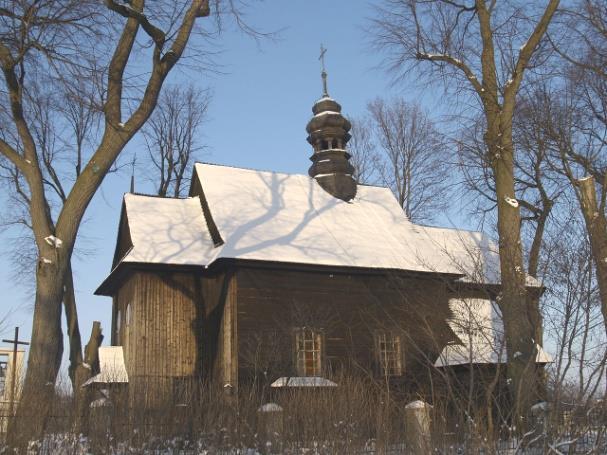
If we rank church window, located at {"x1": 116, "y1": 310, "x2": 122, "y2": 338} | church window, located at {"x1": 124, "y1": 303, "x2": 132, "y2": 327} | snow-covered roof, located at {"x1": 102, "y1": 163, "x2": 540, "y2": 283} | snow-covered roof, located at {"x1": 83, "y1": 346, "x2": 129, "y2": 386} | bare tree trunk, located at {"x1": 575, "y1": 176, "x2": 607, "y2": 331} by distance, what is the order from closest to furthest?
bare tree trunk, located at {"x1": 575, "y1": 176, "x2": 607, "y2": 331} < snow-covered roof, located at {"x1": 83, "y1": 346, "x2": 129, "y2": 386} < snow-covered roof, located at {"x1": 102, "y1": 163, "x2": 540, "y2": 283} < church window, located at {"x1": 124, "y1": 303, "x2": 132, "y2": 327} < church window, located at {"x1": 116, "y1": 310, "x2": 122, "y2": 338}

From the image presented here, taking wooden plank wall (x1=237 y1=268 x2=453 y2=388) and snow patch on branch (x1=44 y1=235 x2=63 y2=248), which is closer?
snow patch on branch (x1=44 y1=235 x2=63 y2=248)

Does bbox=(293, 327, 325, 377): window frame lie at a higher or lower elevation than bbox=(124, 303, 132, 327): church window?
lower

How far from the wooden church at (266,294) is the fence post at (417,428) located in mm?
5802

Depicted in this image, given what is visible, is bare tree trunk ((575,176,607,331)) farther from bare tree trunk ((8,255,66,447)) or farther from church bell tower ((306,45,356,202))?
church bell tower ((306,45,356,202))

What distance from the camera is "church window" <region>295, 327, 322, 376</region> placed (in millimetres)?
17031

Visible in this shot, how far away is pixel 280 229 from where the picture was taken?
18.5 meters

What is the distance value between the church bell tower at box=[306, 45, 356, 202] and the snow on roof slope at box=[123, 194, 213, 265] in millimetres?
4457

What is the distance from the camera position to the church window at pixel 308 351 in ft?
55.9

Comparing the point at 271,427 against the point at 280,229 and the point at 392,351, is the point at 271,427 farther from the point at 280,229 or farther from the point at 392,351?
the point at 280,229

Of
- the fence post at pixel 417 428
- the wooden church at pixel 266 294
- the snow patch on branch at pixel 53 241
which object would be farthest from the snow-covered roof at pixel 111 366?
the fence post at pixel 417 428

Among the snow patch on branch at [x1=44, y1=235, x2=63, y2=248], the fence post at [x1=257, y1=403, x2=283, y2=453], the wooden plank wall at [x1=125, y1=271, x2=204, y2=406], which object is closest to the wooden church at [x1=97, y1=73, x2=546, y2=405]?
the wooden plank wall at [x1=125, y1=271, x2=204, y2=406]

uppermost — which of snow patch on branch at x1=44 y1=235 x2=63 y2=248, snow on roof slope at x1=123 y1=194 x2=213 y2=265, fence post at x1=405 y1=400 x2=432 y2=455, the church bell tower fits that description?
the church bell tower

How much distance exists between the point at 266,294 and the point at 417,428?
27.4 ft

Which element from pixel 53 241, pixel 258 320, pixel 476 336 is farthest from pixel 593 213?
pixel 53 241
